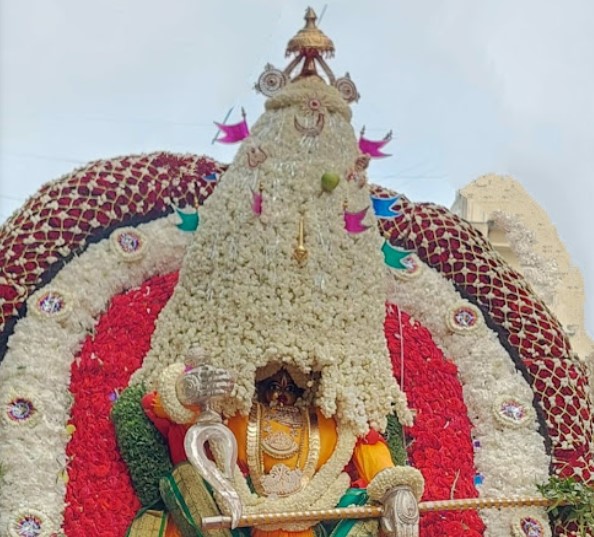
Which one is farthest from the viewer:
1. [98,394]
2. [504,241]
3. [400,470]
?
[504,241]

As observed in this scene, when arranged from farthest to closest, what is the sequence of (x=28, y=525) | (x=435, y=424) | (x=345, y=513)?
1. (x=435, y=424)
2. (x=28, y=525)
3. (x=345, y=513)

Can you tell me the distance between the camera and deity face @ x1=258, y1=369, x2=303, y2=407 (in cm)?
857

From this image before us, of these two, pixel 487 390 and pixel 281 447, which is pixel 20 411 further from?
pixel 487 390

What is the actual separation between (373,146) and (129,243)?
1.69m

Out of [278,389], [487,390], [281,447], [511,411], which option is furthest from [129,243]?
[511,411]

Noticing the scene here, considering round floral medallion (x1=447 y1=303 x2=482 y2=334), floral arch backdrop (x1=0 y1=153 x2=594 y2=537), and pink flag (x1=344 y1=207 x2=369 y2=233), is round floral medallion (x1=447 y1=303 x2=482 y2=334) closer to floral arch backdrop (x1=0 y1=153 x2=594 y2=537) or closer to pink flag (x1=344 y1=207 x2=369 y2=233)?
floral arch backdrop (x1=0 y1=153 x2=594 y2=537)

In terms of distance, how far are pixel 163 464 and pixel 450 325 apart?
2.27 meters

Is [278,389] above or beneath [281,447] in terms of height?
above

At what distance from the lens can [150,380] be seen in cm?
851

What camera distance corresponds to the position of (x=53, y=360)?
8773 millimetres

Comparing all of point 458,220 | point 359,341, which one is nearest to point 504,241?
point 458,220

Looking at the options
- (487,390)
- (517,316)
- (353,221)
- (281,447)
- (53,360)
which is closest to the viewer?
(281,447)

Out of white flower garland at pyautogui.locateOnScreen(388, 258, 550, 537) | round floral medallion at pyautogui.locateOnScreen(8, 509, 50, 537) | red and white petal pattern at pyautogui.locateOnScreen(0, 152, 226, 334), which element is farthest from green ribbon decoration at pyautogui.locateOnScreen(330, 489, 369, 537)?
red and white petal pattern at pyautogui.locateOnScreen(0, 152, 226, 334)

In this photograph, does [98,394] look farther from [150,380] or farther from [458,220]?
[458,220]
